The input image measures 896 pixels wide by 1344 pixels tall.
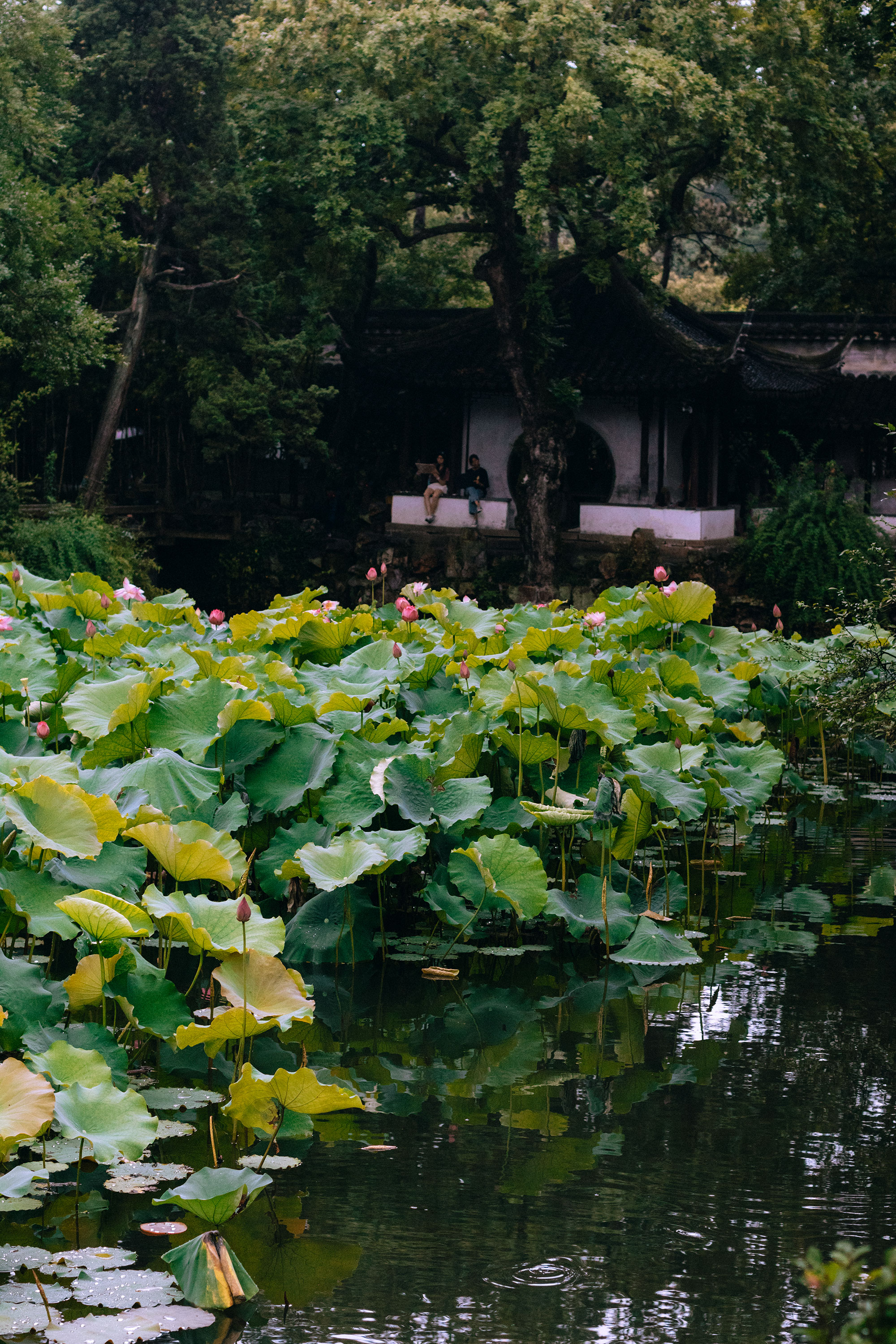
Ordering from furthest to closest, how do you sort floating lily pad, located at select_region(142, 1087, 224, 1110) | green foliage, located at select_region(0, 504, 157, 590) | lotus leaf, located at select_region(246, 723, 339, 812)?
1. green foliage, located at select_region(0, 504, 157, 590)
2. lotus leaf, located at select_region(246, 723, 339, 812)
3. floating lily pad, located at select_region(142, 1087, 224, 1110)

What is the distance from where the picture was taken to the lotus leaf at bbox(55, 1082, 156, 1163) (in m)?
2.80

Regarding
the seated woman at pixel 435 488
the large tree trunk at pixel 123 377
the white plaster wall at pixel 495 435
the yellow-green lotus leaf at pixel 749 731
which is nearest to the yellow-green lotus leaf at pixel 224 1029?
the yellow-green lotus leaf at pixel 749 731

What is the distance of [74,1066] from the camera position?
298 centimetres

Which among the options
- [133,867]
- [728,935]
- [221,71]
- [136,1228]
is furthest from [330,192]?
[136,1228]

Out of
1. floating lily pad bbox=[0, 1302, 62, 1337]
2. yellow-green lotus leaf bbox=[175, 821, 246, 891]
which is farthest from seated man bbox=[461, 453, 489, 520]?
floating lily pad bbox=[0, 1302, 62, 1337]

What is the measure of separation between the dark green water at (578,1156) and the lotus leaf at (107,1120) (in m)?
0.30

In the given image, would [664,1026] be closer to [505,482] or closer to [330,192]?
[330,192]

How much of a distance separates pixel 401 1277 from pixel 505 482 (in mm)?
18442

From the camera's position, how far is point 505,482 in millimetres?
20938

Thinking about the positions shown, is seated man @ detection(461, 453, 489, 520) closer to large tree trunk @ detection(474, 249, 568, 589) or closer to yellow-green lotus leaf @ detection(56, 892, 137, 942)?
large tree trunk @ detection(474, 249, 568, 589)

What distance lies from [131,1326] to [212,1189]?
0.28 m

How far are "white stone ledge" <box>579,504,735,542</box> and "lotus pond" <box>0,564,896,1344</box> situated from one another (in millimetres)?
11250

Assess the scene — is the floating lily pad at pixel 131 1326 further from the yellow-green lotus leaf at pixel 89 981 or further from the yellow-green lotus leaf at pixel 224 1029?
the yellow-green lotus leaf at pixel 89 981

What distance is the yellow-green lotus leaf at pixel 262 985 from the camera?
10.8 ft
